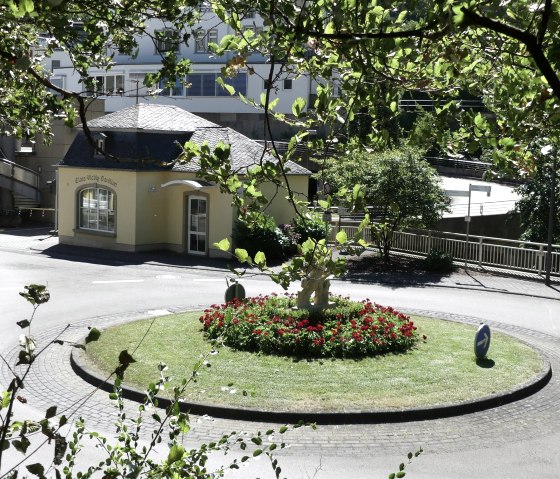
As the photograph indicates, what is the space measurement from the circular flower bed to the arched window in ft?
53.8

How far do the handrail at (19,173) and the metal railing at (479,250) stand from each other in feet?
60.3

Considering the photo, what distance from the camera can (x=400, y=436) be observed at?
1184 centimetres

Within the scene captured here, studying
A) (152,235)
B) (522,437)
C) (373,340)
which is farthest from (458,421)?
(152,235)

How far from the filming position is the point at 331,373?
1423 centimetres

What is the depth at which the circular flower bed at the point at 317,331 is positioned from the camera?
50.2 feet

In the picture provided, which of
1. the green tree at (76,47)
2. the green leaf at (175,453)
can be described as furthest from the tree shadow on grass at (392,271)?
the green leaf at (175,453)

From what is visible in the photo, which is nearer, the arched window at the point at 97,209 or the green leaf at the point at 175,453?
the green leaf at the point at 175,453

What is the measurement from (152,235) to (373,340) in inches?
731

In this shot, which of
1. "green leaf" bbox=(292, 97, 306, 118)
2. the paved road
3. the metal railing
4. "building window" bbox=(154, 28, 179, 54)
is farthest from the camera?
the metal railing

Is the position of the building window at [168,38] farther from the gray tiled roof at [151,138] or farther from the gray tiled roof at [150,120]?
the gray tiled roof at [150,120]

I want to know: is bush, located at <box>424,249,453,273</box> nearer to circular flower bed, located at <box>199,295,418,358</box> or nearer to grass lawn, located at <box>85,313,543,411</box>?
grass lawn, located at <box>85,313,543,411</box>

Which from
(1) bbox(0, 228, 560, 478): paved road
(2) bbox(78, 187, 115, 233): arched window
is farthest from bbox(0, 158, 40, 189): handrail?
(2) bbox(78, 187, 115, 233): arched window

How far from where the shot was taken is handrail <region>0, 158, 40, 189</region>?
41406mm

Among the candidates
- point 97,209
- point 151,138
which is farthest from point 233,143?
point 97,209
